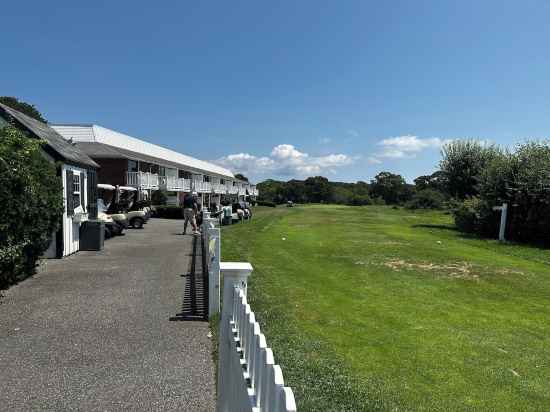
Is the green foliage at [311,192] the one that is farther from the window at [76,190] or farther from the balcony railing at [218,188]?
the window at [76,190]

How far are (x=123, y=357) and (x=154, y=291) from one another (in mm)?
3238

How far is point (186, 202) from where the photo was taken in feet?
57.6

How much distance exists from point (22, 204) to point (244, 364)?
22.4 feet

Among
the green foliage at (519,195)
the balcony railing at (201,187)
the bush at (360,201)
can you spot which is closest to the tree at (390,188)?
the bush at (360,201)

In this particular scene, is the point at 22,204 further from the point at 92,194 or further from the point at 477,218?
the point at 477,218

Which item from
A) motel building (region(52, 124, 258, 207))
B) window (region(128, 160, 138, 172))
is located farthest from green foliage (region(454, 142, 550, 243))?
window (region(128, 160, 138, 172))

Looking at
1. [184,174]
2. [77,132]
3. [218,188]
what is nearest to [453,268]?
[77,132]

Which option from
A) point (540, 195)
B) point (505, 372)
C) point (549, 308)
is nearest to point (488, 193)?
point (540, 195)

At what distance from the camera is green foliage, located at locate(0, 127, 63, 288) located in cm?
715

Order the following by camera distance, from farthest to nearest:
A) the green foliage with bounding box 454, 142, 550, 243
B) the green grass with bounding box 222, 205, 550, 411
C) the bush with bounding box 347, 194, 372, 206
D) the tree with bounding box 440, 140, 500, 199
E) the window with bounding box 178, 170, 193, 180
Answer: the bush with bounding box 347, 194, 372, 206 < the window with bounding box 178, 170, 193, 180 < the tree with bounding box 440, 140, 500, 199 < the green foliage with bounding box 454, 142, 550, 243 < the green grass with bounding box 222, 205, 550, 411

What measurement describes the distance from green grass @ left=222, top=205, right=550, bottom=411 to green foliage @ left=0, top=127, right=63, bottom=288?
4.52 m

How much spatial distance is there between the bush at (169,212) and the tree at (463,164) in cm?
2031

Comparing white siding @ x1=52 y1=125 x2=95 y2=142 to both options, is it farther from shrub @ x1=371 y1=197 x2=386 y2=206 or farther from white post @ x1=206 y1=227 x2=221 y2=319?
shrub @ x1=371 y1=197 x2=386 y2=206

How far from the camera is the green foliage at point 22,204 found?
715cm
